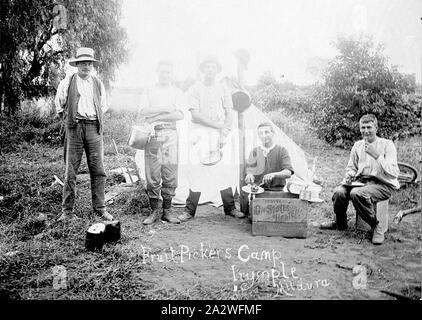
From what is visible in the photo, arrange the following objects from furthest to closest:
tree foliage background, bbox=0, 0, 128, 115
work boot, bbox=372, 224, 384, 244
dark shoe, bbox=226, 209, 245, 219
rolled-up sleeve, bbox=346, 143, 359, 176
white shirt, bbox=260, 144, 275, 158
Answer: tree foliage background, bbox=0, 0, 128, 115 → dark shoe, bbox=226, 209, 245, 219 → white shirt, bbox=260, 144, 275, 158 → rolled-up sleeve, bbox=346, 143, 359, 176 → work boot, bbox=372, 224, 384, 244

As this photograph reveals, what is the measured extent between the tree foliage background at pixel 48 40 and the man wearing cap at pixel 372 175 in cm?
255

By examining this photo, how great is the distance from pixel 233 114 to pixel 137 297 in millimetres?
2265

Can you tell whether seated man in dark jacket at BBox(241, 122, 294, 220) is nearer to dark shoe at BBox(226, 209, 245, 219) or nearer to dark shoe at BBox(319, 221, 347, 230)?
dark shoe at BBox(226, 209, 245, 219)

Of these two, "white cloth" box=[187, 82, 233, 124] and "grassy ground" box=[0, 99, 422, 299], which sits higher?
"white cloth" box=[187, 82, 233, 124]

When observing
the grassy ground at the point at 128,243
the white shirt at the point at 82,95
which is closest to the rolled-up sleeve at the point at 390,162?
the grassy ground at the point at 128,243

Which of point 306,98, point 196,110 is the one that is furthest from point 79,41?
point 306,98

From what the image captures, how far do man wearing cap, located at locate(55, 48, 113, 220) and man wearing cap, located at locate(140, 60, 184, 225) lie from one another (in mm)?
463

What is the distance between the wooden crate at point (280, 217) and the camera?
3.02m

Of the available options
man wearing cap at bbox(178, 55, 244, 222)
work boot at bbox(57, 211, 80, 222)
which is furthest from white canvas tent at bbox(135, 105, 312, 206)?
work boot at bbox(57, 211, 80, 222)

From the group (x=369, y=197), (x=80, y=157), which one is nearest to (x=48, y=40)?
(x=80, y=157)

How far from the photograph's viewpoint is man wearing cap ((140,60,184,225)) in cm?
347

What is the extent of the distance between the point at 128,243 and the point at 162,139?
1084mm

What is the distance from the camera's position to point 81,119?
3293 millimetres
